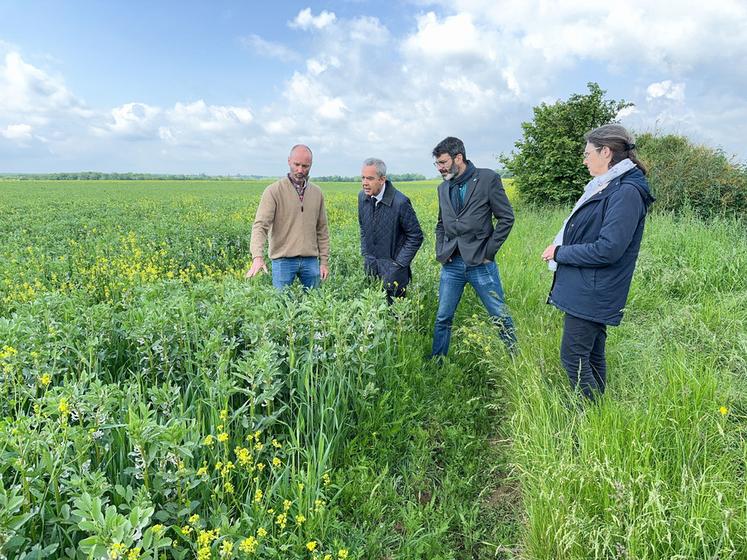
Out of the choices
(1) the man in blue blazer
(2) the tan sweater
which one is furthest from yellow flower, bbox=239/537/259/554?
(2) the tan sweater

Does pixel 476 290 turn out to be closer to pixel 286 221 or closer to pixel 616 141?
pixel 616 141

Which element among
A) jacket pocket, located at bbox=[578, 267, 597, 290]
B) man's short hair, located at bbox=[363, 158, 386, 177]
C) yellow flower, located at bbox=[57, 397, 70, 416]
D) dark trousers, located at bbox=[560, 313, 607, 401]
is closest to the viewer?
yellow flower, located at bbox=[57, 397, 70, 416]

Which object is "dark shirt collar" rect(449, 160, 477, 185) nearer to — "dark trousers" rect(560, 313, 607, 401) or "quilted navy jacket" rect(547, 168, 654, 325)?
"quilted navy jacket" rect(547, 168, 654, 325)

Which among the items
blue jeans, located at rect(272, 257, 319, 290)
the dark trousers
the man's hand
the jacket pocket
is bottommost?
the dark trousers

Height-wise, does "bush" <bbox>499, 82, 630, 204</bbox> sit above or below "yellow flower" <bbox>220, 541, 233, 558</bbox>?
above

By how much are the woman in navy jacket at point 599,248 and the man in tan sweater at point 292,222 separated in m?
2.74

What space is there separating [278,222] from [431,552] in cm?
362

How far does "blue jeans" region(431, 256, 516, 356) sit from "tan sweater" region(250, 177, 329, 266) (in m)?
1.63

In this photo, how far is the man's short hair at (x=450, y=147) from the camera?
4.20 m

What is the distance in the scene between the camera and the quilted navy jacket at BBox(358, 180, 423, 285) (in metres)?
A: 4.80

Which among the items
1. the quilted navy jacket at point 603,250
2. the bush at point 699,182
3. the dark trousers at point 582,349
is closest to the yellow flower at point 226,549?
the dark trousers at point 582,349

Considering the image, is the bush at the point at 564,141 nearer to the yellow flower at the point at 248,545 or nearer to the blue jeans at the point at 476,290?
the blue jeans at the point at 476,290

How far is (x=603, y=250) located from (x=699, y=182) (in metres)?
12.0

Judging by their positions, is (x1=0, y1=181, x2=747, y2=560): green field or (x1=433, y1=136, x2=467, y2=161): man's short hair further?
(x1=433, y1=136, x2=467, y2=161): man's short hair
